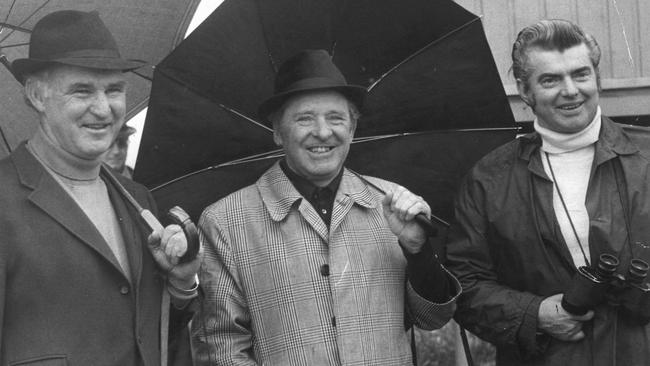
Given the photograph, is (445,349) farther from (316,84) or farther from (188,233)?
(188,233)

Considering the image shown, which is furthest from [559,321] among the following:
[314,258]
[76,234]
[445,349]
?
[445,349]

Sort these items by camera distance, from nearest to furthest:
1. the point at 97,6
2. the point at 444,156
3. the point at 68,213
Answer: the point at 68,213, the point at 97,6, the point at 444,156

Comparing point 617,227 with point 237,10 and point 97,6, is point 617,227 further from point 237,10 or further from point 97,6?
point 97,6

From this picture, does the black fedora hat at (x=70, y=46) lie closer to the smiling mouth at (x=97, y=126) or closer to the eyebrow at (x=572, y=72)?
the smiling mouth at (x=97, y=126)

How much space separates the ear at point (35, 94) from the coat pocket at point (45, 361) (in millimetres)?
853

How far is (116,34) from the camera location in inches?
156

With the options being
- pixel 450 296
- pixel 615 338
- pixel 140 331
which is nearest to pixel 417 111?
pixel 450 296

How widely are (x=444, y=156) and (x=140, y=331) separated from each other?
1609 mm

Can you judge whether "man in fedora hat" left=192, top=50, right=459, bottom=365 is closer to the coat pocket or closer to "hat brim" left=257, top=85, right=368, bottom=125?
"hat brim" left=257, top=85, right=368, bottom=125

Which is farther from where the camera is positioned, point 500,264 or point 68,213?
point 500,264

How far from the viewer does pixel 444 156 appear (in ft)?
14.7

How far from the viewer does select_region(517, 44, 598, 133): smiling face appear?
13.5 feet

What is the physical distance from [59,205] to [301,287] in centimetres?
96

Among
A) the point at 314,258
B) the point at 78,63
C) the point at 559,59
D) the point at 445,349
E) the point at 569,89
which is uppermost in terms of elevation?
the point at 78,63
